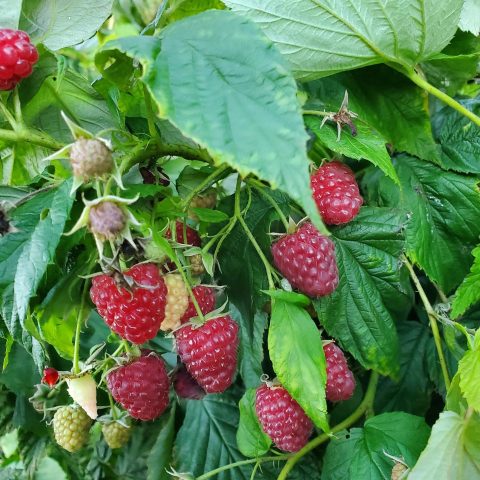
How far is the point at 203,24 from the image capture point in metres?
0.54

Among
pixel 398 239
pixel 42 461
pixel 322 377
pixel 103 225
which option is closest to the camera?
pixel 103 225

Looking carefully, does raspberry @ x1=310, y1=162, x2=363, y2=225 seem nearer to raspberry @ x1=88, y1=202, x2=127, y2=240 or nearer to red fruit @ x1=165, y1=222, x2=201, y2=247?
red fruit @ x1=165, y1=222, x2=201, y2=247

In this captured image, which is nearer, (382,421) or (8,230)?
(8,230)

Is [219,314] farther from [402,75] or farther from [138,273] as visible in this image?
[402,75]

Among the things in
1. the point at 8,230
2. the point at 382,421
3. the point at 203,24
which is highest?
the point at 203,24

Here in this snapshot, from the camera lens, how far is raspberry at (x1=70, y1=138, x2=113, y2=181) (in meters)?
0.50

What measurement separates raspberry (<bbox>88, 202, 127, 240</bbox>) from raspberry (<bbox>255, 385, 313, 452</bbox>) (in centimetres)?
29

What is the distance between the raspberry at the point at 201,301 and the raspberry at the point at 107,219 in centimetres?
18

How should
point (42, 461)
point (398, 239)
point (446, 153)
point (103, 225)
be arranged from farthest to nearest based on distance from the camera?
point (42, 461)
point (446, 153)
point (398, 239)
point (103, 225)

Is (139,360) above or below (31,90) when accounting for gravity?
below

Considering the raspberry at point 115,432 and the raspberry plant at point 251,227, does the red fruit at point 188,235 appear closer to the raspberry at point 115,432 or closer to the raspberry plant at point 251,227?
the raspberry plant at point 251,227

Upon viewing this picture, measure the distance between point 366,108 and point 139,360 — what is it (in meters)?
0.43

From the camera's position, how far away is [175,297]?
64 centimetres

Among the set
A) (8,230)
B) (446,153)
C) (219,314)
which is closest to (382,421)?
(219,314)
